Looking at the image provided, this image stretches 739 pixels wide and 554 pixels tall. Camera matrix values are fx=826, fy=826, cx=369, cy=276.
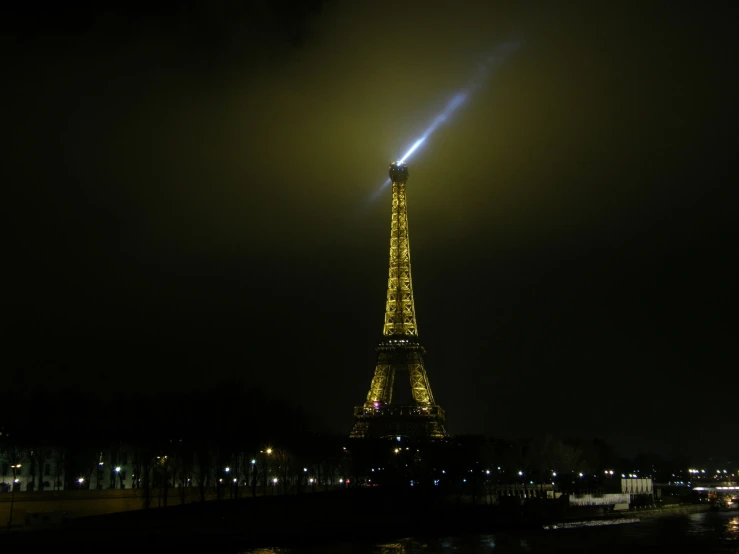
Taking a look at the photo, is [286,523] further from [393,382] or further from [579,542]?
[393,382]

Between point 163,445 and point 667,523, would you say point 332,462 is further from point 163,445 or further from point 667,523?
point 667,523

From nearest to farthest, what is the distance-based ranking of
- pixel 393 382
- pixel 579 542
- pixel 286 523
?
pixel 286 523 < pixel 579 542 < pixel 393 382

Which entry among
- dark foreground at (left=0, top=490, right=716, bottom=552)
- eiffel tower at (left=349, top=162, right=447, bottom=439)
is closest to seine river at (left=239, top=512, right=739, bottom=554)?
dark foreground at (left=0, top=490, right=716, bottom=552)

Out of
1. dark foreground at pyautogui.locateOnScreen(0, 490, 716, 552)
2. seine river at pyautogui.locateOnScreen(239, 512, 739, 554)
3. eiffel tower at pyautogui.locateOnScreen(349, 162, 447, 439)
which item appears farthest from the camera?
eiffel tower at pyautogui.locateOnScreen(349, 162, 447, 439)

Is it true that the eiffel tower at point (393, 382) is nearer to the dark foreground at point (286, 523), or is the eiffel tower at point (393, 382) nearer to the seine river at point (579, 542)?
the dark foreground at point (286, 523)

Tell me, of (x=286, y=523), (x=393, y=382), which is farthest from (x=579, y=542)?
(x=393, y=382)

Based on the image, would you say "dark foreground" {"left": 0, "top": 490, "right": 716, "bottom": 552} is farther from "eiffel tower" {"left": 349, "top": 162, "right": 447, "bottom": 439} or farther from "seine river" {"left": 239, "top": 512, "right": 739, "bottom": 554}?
"eiffel tower" {"left": 349, "top": 162, "right": 447, "bottom": 439}
